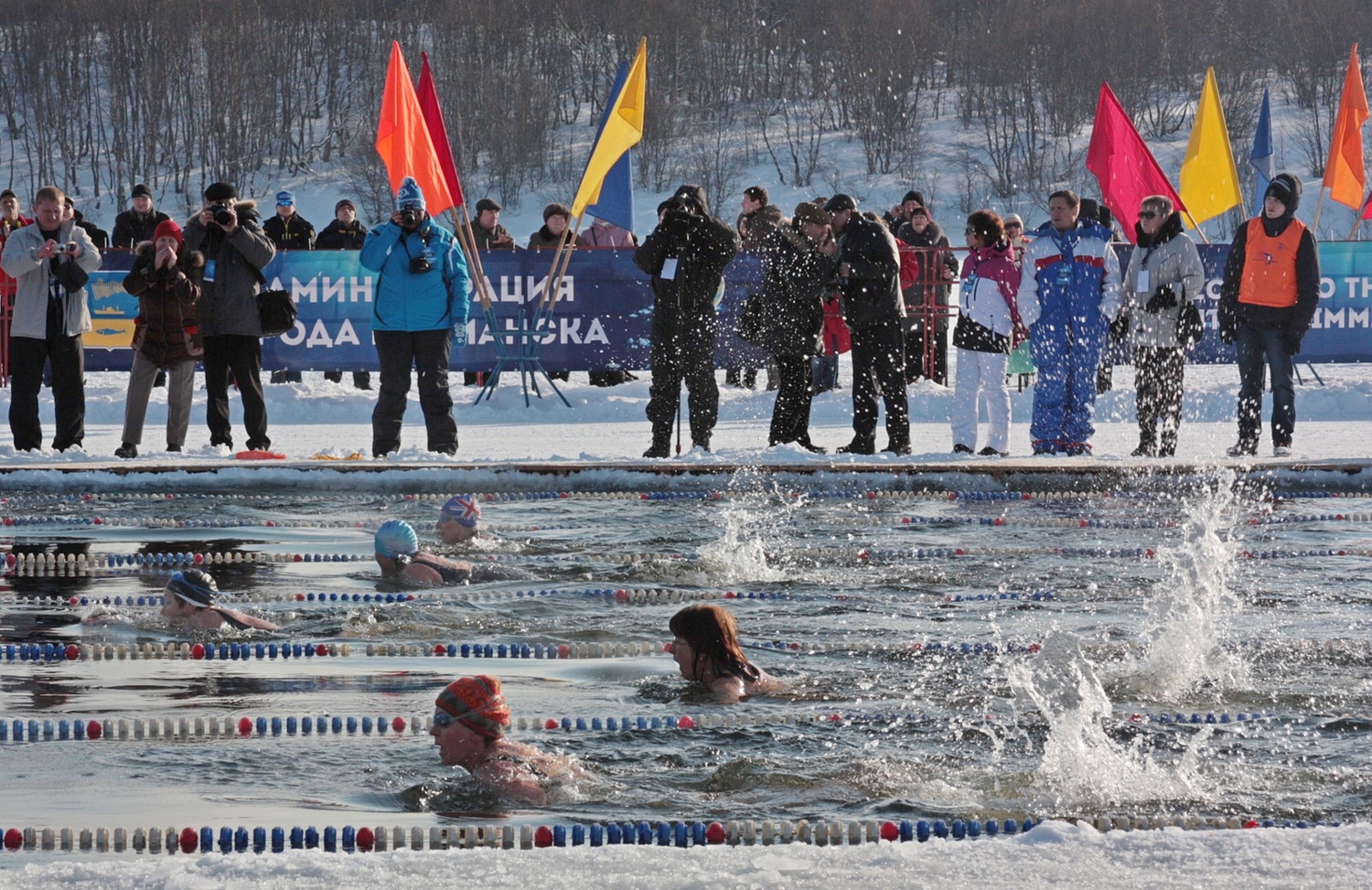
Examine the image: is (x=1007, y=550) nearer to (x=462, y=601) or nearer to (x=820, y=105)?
(x=462, y=601)

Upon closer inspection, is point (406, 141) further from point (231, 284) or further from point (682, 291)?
point (682, 291)

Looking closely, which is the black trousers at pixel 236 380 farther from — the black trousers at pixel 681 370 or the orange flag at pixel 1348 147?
the orange flag at pixel 1348 147

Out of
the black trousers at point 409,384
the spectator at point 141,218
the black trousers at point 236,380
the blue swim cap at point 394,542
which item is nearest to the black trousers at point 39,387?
the black trousers at point 236,380

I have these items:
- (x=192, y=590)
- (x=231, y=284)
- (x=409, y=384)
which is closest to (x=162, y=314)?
(x=231, y=284)

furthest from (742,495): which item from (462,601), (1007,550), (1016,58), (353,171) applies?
(1016,58)

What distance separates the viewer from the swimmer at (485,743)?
4898mm

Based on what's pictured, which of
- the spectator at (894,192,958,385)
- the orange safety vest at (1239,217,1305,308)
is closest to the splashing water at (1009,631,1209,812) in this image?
the orange safety vest at (1239,217,1305,308)

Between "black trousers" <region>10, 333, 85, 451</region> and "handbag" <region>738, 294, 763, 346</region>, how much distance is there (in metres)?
4.34

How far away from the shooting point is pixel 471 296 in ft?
51.2

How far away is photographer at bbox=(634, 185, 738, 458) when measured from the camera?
1130cm

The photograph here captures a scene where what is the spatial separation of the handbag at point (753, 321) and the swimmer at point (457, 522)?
3.70m

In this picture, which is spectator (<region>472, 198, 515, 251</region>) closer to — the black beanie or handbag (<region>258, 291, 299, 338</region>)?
handbag (<region>258, 291, 299, 338</region>)

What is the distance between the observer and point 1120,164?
16500mm

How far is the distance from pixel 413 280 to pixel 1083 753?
22.6 ft
